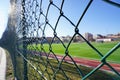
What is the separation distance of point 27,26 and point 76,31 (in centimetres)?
254

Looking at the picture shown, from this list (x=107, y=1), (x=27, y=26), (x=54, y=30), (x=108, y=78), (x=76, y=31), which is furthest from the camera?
(x=108, y=78)

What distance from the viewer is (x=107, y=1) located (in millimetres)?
699

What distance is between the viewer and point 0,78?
7.26 metres

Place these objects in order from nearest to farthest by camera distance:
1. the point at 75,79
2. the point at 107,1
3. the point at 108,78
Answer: the point at 107,1 → the point at 75,79 → the point at 108,78

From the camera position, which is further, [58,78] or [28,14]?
[58,78]

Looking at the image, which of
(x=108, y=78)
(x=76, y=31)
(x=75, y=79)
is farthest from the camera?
(x=108, y=78)

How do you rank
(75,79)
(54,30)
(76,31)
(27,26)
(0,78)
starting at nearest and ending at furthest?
(76,31) → (54,30) → (27,26) → (0,78) → (75,79)

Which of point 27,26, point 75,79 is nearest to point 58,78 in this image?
point 75,79

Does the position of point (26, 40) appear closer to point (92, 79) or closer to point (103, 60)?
point (103, 60)

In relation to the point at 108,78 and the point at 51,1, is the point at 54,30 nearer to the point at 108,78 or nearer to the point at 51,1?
the point at 51,1

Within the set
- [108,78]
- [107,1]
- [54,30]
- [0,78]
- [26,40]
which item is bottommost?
[108,78]

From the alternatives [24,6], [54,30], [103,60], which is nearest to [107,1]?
[103,60]

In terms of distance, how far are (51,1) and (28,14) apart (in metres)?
1.95

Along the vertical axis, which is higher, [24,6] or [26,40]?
[24,6]
